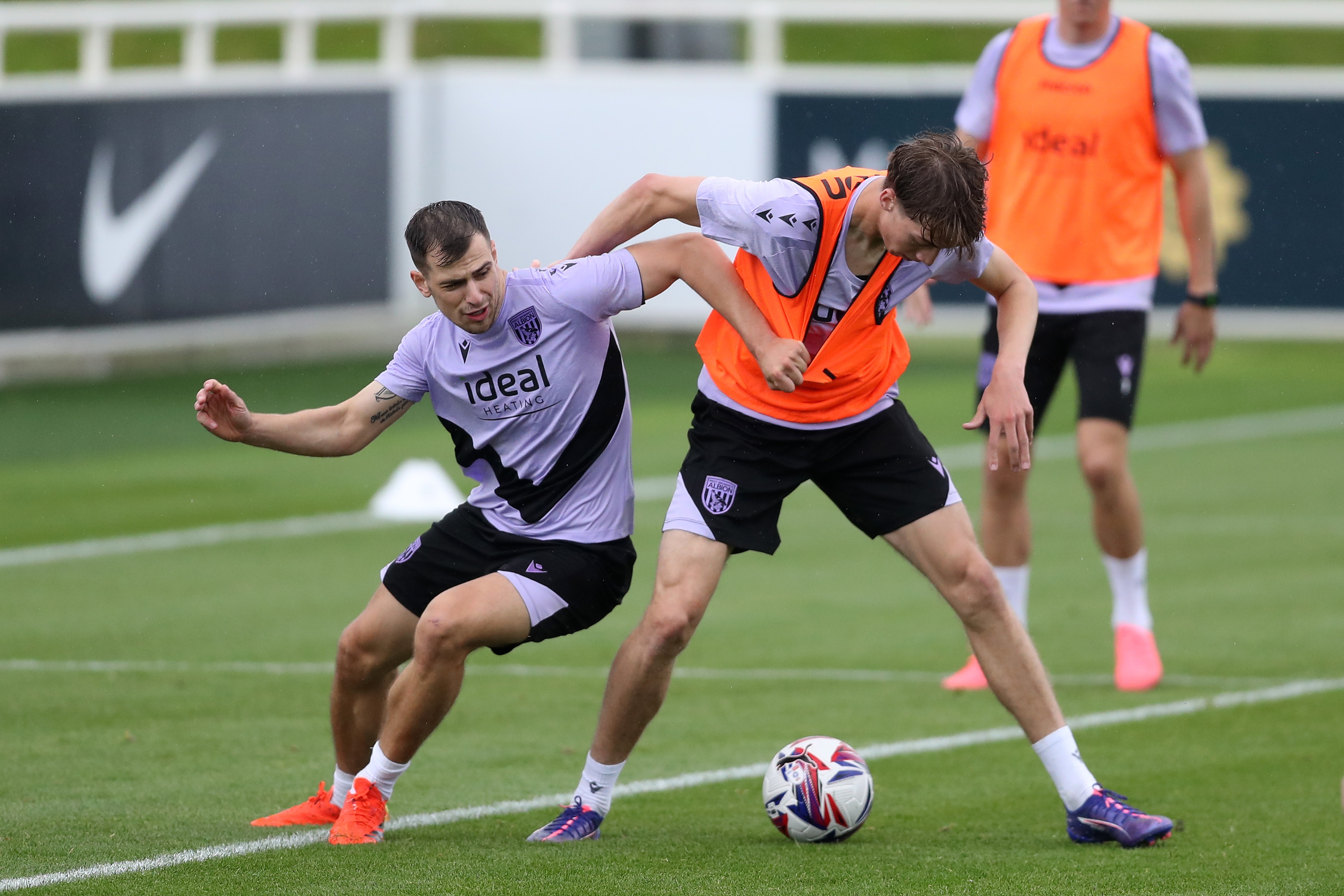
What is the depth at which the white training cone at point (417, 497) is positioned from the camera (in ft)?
39.9

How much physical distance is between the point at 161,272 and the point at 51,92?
5.23 ft

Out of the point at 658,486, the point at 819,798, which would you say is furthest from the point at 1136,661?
the point at 658,486

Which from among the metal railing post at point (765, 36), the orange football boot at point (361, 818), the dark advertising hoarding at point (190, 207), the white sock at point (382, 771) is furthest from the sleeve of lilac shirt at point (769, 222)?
the metal railing post at point (765, 36)

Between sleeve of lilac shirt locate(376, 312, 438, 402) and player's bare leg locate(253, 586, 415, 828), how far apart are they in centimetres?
55

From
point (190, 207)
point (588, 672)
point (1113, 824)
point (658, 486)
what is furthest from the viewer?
point (190, 207)

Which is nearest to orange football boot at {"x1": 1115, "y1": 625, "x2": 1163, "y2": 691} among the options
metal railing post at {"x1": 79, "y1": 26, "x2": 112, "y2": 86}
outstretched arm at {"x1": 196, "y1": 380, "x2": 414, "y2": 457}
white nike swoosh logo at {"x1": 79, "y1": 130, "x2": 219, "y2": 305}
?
outstretched arm at {"x1": 196, "y1": 380, "x2": 414, "y2": 457}

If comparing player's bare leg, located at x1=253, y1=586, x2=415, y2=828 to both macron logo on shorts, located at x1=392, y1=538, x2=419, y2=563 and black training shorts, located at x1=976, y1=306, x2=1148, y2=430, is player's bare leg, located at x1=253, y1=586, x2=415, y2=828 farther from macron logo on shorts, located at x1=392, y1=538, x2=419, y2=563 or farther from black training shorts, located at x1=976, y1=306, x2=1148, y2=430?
black training shorts, located at x1=976, y1=306, x2=1148, y2=430

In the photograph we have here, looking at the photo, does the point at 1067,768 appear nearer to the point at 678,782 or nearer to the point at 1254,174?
the point at 678,782

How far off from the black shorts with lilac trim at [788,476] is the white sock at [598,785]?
684mm

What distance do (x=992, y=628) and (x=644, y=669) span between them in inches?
37.8

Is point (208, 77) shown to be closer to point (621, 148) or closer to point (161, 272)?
point (161, 272)

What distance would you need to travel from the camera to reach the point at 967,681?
324 inches

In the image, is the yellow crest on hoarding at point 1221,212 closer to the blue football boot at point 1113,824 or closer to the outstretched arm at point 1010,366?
the outstretched arm at point 1010,366

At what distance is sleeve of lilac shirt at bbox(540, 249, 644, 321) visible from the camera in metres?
5.91
